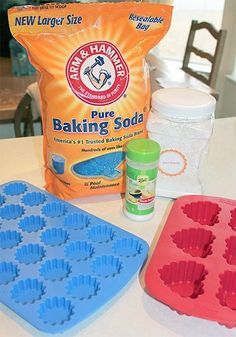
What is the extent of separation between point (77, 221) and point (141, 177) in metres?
0.12

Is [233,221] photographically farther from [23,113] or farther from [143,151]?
[23,113]

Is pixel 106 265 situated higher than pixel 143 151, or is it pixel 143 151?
pixel 143 151

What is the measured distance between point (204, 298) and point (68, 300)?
0.16 meters

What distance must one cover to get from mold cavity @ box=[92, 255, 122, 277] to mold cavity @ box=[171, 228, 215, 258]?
100 millimetres

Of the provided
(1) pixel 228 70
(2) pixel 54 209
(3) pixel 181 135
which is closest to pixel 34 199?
(2) pixel 54 209

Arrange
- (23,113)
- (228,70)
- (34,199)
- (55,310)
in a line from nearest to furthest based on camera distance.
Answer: (55,310) < (34,199) < (23,113) < (228,70)

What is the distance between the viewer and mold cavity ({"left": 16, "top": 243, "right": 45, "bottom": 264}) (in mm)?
562

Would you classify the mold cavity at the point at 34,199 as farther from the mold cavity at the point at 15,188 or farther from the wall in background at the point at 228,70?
the wall in background at the point at 228,70

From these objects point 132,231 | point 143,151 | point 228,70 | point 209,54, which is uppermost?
point 143,151

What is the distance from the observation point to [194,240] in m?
0.63

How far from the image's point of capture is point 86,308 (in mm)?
485

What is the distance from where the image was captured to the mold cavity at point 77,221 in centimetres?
64

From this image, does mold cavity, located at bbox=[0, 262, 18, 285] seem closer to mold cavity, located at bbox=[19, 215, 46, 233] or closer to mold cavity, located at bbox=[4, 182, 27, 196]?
mold cavity, located at bbox=[19, 215, 46, 233]

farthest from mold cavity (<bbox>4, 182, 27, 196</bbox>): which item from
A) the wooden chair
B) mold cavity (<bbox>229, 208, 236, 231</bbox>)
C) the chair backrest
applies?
the chair backrest
